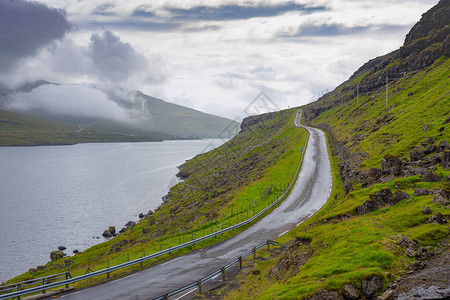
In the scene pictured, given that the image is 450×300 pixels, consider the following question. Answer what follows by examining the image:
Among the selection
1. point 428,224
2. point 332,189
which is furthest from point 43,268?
point 428,224

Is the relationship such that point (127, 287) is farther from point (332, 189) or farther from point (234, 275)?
point (332, 189)

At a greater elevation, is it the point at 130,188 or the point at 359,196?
the point at 130,188

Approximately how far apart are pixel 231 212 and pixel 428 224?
109ft

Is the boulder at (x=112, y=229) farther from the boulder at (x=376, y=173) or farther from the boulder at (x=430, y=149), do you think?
the boulder at (x=430, y=149)

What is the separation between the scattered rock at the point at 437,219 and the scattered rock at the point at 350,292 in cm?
895

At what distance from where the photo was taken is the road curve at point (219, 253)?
24.2 meters

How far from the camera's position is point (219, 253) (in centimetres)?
3247

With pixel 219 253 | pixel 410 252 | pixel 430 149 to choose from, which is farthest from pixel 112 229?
pixel 410 252

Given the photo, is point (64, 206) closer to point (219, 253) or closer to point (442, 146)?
point (219, 253)

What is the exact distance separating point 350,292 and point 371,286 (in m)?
1.08

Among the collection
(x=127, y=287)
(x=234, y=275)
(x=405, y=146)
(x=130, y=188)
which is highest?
(x=130, y=188)

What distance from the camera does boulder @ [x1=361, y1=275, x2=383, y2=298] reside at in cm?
1545

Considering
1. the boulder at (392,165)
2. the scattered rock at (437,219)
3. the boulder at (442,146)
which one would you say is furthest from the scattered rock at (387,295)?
the boulder at (442,146)

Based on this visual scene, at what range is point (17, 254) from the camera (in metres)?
61.9
